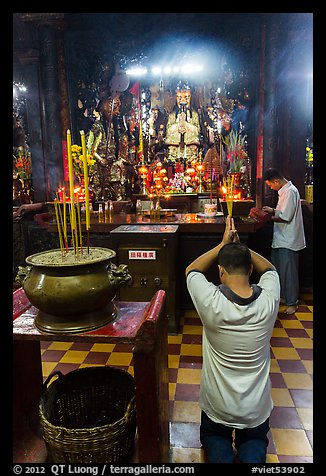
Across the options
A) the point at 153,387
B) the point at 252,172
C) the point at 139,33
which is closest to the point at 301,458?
the point at 153,387

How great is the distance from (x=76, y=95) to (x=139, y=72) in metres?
1.59

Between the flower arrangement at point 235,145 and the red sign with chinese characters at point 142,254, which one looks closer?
the red sign with chinese characters at point 142,254

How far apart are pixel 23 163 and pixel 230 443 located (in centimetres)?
680

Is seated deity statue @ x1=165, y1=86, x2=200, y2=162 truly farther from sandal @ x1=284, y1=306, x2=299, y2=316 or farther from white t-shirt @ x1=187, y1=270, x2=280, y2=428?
white t-shirt @ x1=187, y1=270, x2=280, y2=428

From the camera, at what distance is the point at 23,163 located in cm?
753

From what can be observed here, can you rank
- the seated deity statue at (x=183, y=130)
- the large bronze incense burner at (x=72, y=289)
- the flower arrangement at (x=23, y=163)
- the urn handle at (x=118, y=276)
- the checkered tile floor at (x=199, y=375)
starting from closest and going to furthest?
the large bronze incense burner at (x=72, y=289), the urn handle at (x=118, y=276), the checkered tile floor at (x=199, y=375), the flower arrangement at (x=23, y=163), the seated deity statue at (x=183, y=130)

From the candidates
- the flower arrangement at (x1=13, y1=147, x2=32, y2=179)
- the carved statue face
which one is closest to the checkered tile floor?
the flower arrangement at (x1=13, y1=147, x2=32, y2=179)

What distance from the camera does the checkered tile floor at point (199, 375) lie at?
2.28 meters

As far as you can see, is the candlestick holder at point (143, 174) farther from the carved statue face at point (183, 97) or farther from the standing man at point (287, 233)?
the standing man at point (287, 233)

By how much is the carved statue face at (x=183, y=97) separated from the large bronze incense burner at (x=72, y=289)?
7.81 m

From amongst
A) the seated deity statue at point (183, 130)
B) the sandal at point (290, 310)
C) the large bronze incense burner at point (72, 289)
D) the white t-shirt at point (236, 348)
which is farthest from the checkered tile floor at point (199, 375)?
the seated deity statue at point (183, 130)

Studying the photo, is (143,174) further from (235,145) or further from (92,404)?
(92,404)

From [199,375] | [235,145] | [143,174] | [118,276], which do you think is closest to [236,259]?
[118,276]

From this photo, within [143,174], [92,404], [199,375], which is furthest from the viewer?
[143,174]
